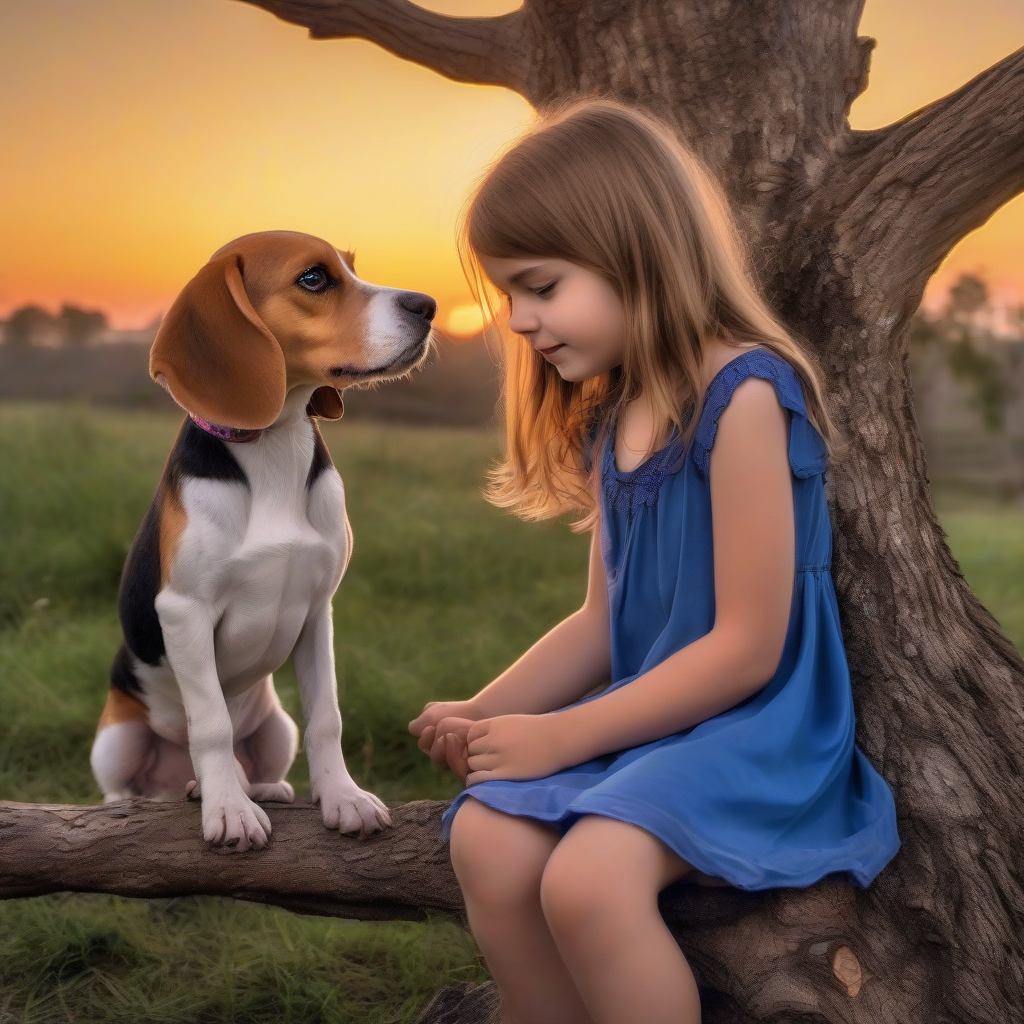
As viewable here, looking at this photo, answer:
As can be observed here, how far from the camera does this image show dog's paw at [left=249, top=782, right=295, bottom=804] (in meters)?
2.56

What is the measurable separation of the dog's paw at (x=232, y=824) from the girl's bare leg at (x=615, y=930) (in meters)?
0.75

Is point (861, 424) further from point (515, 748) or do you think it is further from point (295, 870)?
point (295, 870)

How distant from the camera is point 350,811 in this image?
2.29 m

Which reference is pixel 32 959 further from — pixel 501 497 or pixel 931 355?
pixel 931 355

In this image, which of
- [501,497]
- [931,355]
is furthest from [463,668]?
[931,355]

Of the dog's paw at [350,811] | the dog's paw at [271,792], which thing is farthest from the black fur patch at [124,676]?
the dog's paw at [350,811]

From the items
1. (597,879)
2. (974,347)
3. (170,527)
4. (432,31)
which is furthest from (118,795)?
(974,347)

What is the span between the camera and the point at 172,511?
2.26 m

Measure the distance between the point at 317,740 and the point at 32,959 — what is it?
104 centimetres

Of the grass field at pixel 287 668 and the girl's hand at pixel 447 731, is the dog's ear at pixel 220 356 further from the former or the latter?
the grass field at pixel 287 668

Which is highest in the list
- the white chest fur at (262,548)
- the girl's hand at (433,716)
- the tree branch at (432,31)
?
the tree branch at (432,31)

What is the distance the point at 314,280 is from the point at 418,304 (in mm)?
220

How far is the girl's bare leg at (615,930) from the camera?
5.59 ft

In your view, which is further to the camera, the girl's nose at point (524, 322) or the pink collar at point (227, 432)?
the pink collar at point (227, 432)
